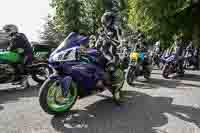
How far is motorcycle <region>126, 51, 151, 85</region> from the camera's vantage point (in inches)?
275

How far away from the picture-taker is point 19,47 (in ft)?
21.9

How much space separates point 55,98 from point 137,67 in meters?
3.47

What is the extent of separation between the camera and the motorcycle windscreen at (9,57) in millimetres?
6348

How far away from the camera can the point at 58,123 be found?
13.5ft

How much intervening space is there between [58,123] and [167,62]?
194 inches

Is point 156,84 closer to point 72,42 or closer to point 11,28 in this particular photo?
point 72,42

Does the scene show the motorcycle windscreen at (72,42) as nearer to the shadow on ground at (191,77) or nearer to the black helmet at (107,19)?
the black helmet at (107,19)

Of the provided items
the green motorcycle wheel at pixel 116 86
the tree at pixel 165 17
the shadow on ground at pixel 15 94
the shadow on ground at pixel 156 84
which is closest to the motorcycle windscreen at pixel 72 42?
the green motorcycle wheel at pixel 116 86

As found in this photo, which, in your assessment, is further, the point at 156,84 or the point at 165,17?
the point at 165,17

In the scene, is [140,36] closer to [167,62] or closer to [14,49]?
[167,62]

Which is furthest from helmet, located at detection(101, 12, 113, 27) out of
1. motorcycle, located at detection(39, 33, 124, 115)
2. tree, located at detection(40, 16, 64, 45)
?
tree, located at detection(40, 16, 64, 45)

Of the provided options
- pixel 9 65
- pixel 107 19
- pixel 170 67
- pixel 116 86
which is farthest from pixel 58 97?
pixel 170 67

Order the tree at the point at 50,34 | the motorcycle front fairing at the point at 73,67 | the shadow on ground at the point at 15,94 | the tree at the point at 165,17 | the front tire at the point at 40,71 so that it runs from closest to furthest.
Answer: the motorcycle front fairing at the point at 73,67 → the shadow on ground at the point at 15,94 → the front tire at the point at 40,71 → the tree at the point at 165,17 → the tree at the point at 50,34

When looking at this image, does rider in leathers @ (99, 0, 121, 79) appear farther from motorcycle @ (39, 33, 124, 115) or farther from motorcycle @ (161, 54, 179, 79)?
motorcycle @ (161, 54, 179, 79)
